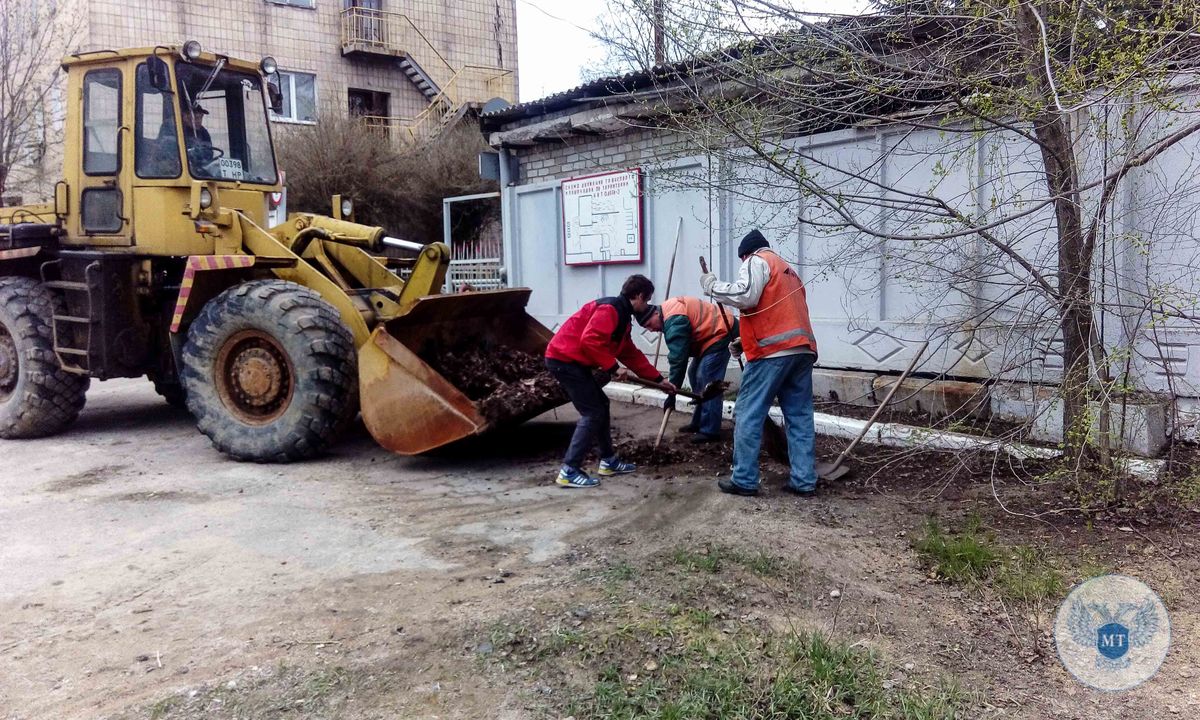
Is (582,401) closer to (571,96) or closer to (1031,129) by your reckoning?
(1031,129)

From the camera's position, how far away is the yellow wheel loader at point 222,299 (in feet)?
20.2

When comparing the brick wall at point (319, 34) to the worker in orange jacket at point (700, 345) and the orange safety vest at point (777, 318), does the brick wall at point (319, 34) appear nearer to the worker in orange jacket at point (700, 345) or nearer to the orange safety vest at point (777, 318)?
the worker in orange jacket at point (700, 345)

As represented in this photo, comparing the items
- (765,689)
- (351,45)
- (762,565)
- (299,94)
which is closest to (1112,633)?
(762,565)

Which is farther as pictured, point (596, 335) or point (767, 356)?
point (596, 335)

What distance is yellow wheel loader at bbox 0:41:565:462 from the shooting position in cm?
615

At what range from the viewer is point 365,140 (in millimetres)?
17484

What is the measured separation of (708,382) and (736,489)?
1718 mm

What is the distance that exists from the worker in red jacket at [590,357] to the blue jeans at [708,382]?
3.55 feet

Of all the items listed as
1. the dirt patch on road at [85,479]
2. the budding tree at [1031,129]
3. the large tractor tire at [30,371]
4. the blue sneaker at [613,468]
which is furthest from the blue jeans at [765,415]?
the large tractor tire at [30,371]

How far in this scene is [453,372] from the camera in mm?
6547

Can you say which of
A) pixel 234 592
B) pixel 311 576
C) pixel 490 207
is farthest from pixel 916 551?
pixel 490 207

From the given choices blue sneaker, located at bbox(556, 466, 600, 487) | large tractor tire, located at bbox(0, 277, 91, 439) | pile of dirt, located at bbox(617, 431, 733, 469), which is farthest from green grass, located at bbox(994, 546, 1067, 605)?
large tractor tire, located at bbox(0, 277, 91, 439)

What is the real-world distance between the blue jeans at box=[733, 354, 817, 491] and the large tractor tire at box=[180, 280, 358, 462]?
9.38 feet

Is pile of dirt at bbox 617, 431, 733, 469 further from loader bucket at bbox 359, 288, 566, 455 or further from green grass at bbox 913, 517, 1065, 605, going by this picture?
green grass at bbox 913, 517, 1065, 605
